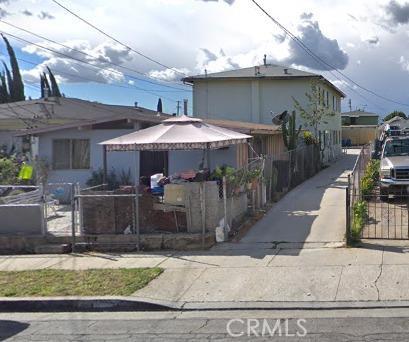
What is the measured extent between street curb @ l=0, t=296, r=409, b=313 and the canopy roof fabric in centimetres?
546

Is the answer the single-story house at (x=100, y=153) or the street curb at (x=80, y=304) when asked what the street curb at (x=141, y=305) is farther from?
the single-story house at (x=100, y=153)

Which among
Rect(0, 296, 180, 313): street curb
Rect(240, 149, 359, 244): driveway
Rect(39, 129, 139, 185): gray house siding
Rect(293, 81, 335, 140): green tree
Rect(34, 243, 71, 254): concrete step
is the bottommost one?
Rect(0, 296, 180, 313): street curb

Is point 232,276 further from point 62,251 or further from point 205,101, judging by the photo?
point 205,101

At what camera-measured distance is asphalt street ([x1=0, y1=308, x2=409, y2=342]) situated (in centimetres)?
596

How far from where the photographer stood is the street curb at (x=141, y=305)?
7.03 meters

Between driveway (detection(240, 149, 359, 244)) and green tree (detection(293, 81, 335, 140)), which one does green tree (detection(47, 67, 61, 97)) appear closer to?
green tree (detection(293, 81, 335, 140))

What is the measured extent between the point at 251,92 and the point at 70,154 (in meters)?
18.1

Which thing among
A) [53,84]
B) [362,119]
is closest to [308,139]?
[53,84]

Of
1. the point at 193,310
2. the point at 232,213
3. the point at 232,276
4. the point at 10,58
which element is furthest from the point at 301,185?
the point at 10,58

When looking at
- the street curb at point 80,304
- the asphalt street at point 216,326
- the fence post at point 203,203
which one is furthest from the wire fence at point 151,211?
the asphalt street at point 216,326

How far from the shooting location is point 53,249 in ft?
37.5

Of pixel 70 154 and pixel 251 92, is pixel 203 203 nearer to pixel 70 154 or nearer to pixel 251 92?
pixel 70 154

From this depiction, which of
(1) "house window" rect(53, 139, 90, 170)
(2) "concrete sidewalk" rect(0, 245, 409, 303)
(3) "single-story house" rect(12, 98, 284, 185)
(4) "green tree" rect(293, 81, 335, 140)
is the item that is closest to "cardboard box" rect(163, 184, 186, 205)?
(2) "concrete sidewalk" rect(0, 245, 409, 303)

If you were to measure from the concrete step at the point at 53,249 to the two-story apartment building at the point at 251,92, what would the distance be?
2426 cm
